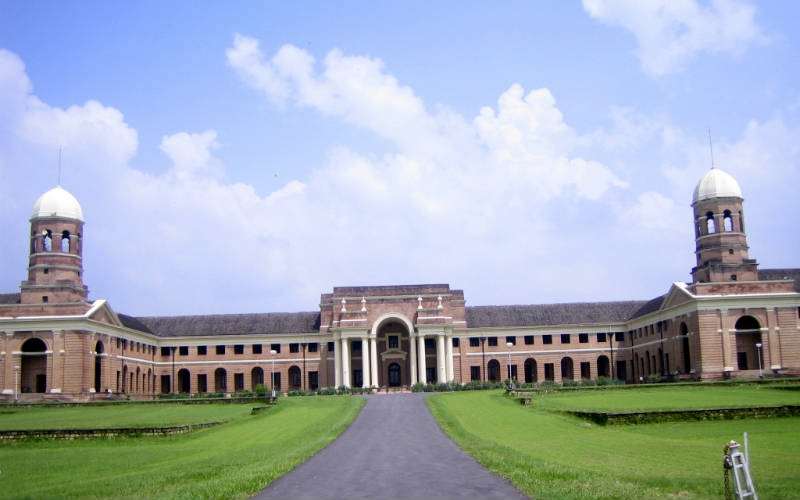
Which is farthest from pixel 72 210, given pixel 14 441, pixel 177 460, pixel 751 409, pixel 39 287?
pixel 751 409

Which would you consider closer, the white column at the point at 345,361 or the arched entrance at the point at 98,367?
the arched entrance at the point at 98,367

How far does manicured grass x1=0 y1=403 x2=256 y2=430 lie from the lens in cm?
4059

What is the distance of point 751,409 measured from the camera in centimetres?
3459

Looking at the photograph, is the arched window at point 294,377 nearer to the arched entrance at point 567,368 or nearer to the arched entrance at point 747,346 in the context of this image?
the arched entrance at point 567,368

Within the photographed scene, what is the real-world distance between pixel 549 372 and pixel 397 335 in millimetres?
15734

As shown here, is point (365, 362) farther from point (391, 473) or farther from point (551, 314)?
point (391, 473)

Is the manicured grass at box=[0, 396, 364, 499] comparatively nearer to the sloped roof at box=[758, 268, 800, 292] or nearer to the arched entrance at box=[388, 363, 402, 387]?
the arched entrance at box=[388, 363, 402, 387]

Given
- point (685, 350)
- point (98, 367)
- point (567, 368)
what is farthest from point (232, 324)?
point (685, 350)

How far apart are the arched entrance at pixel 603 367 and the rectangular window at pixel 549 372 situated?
4.63 metres

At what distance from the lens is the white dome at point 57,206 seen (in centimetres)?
6581

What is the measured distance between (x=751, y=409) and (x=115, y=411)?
3579 cm

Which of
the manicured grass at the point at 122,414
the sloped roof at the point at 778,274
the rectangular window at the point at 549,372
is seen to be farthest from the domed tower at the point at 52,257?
the sloped roof at the point at 778,274

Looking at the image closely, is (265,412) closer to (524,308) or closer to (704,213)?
(704,213)

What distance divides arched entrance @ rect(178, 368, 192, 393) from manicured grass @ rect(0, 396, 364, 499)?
45198 mm
